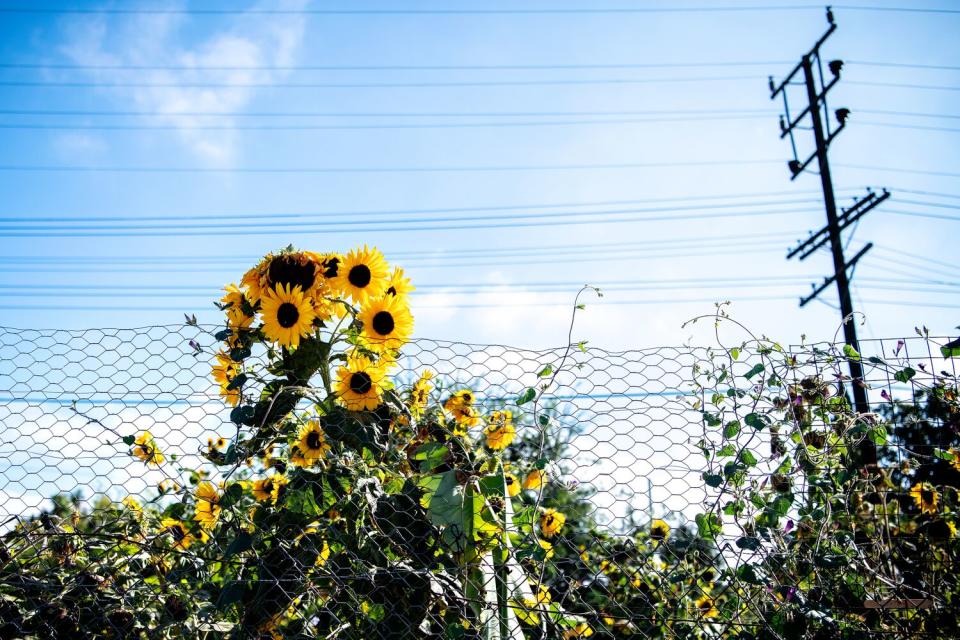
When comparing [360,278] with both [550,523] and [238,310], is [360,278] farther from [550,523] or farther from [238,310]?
[550,523]

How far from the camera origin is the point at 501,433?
82.1 inches

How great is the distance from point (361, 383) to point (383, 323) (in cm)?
21

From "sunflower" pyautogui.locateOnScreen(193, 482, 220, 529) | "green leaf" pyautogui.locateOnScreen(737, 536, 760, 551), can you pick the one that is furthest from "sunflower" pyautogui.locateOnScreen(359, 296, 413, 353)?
"green leaf" pyautogui.locateOnScreen(737, 536, 760, 551)

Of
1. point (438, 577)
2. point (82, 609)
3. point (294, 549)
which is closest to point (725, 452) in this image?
point (438, 577)

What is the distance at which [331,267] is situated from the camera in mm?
2178

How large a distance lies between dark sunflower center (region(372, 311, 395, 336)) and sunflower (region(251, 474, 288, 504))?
20.4 inches

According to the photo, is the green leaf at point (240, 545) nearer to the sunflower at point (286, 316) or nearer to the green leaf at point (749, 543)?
the sunflower at point (286, 316)

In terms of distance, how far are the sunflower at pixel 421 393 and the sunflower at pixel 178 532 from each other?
66cm

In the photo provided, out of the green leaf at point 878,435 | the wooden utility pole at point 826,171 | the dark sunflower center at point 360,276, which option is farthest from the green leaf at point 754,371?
the wooden utility pole at point 826,171

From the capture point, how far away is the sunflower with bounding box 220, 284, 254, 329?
2074mm

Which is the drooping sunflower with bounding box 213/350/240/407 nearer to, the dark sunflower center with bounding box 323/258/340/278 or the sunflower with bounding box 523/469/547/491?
the dark sunflower center with bounding box 323/258/340/278

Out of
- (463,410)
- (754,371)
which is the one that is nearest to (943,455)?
(754,371)

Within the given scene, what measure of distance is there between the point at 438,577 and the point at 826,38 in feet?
38.8

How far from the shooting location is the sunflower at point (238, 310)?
2.07 metres
